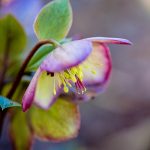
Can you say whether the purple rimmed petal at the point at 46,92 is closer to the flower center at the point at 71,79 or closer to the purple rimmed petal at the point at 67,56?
the flower center at the point at 71,79

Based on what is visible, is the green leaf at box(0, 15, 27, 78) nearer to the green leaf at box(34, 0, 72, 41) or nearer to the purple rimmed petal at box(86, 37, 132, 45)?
the green leaf at box(34, 0, 72, 41)

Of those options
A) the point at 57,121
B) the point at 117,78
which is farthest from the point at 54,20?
the point at 117,78

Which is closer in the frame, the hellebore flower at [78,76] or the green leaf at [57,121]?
the hellebore flower at [78,76]

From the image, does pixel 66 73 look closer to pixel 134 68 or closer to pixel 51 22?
pixel 51 22

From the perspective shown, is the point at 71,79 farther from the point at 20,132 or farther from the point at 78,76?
the point at 20,132

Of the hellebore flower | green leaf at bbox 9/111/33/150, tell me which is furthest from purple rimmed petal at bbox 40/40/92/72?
green leaf at bbox 9/111/33/150

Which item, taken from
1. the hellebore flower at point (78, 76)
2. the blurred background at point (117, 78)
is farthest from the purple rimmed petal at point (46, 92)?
the blurred background at point (117, 78)
